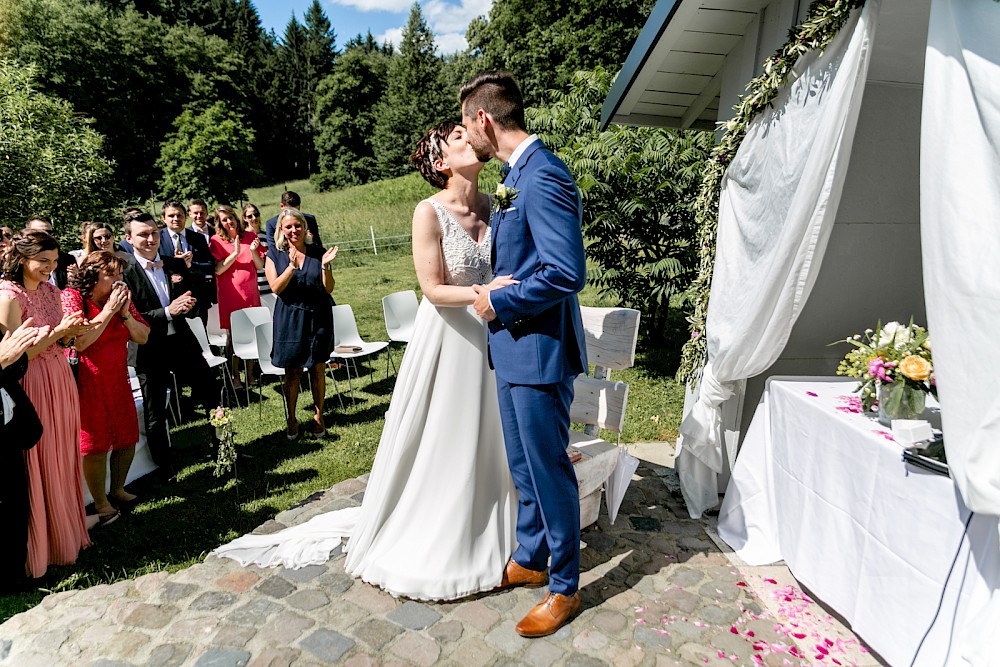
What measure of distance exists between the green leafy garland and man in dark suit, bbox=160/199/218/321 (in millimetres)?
5724

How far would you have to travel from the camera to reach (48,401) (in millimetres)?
3756

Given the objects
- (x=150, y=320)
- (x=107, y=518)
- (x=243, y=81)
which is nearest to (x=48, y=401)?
(x=107, y=518)

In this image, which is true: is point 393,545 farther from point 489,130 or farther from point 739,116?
point 739,116

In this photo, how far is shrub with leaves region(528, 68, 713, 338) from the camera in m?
7.10

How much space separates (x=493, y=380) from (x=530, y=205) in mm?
1134

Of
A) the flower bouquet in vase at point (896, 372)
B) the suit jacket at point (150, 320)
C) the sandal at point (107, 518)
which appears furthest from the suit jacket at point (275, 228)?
the flower bouquet in vase at point (896, 372)

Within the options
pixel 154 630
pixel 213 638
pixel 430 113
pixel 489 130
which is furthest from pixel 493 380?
pixel 430 113

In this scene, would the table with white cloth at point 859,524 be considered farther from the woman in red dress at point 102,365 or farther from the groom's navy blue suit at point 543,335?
the woman in red dress at point 102,365

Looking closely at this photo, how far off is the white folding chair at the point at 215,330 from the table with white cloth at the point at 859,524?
6330 millimetres

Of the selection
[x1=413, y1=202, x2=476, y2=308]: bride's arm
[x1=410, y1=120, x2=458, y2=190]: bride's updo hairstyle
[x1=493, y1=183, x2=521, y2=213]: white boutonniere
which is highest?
[x1=410, y1=120, x2=458, y2=190]: bride's updo hairstyle

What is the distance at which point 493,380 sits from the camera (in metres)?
3.52

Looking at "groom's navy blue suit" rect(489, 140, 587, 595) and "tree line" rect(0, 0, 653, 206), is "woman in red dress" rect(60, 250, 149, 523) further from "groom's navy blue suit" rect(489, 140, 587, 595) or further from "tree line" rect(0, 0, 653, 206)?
"tree line" rect(0, 0, 653, 206)

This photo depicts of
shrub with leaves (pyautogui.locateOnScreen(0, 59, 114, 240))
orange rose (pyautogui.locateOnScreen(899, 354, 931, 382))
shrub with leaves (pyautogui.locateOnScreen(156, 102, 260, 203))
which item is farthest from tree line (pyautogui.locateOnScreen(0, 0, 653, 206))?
orange rose (pyautogui.locateOnScreen(899, 354, 931, 382))

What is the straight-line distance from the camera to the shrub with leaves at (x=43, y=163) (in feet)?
37.0
